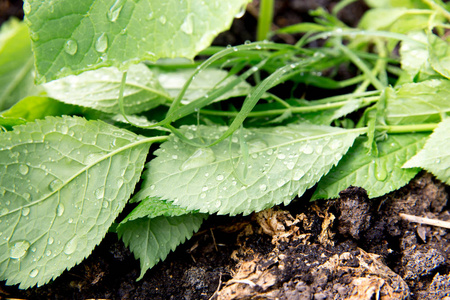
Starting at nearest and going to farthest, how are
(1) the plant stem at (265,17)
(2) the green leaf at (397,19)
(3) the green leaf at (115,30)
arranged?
(3) the green leaf at (115,30) → (2) the green leaf at (397,19) → (1) the plant stem at (265,17)

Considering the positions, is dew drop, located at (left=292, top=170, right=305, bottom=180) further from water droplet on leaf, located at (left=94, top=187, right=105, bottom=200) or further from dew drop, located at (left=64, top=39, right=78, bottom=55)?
dew drop, located at (left=64, top=39, right=78, bottom=55)

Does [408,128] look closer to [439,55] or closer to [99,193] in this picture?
[439,55]

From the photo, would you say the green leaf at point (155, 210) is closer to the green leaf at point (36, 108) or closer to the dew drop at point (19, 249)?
the dew drop at point (19, 249)

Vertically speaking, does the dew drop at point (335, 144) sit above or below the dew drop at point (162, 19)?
below

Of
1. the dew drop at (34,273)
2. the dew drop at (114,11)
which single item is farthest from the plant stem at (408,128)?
the dew drop at (34,273)

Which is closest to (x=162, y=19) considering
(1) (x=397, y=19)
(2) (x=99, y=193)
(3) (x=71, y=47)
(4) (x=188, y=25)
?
(4) (x=188, y=25)

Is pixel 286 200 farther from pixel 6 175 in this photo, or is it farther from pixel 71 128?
pixel 6 175

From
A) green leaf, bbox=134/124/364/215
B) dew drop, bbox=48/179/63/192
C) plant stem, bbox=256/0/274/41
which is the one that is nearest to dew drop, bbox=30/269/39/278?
dew drop, bbox=48/179/63/192
